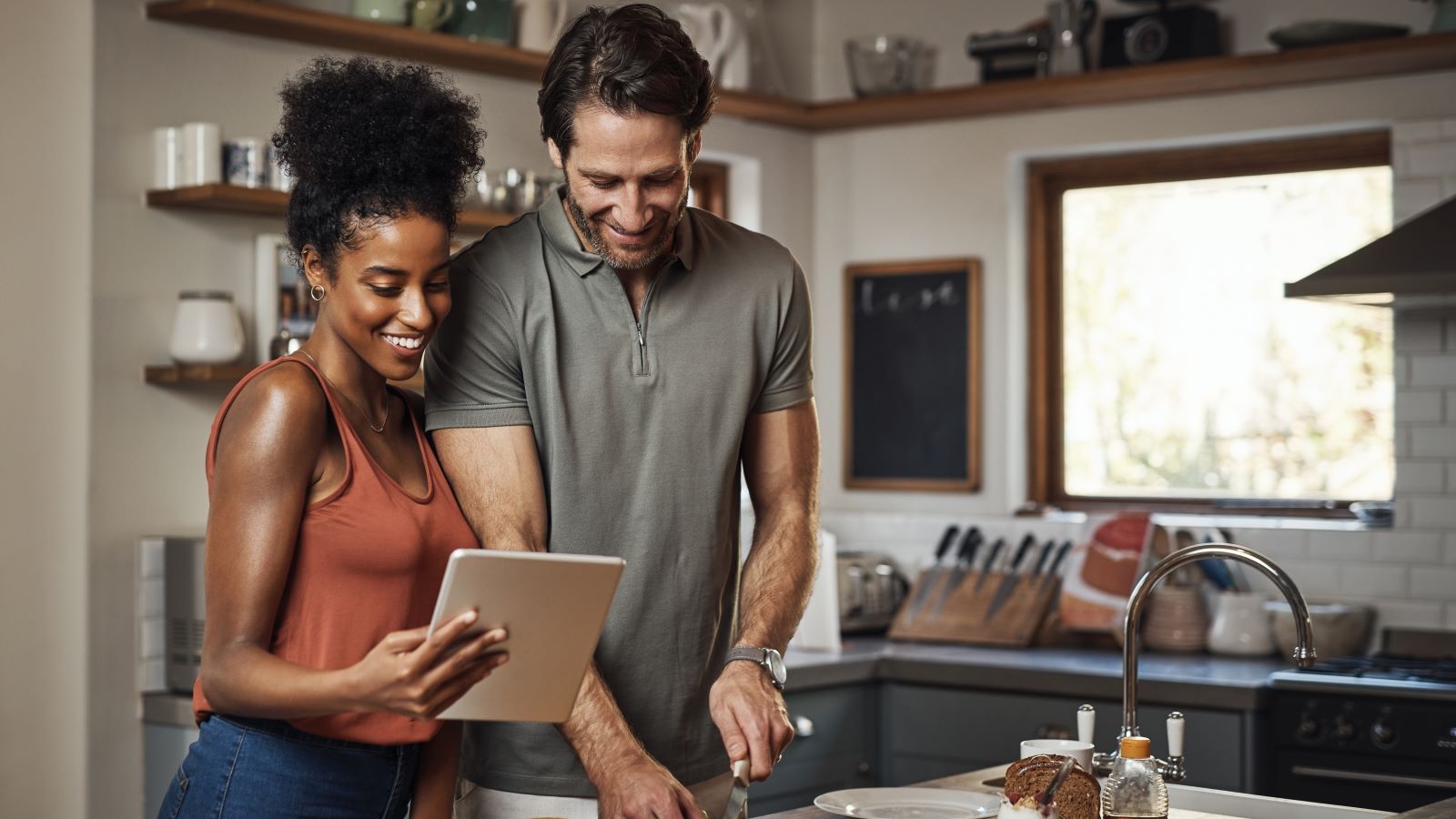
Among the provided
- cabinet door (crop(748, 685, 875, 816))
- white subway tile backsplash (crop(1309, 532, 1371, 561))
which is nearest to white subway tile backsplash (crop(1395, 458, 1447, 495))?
white subway tile backsplash (crop(1309, 532, 1371, 561))

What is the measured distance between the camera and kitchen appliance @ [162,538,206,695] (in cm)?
362

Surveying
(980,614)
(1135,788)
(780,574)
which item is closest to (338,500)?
(780,574)

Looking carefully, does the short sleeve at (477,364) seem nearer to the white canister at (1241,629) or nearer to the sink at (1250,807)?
the sink at (1250,807)

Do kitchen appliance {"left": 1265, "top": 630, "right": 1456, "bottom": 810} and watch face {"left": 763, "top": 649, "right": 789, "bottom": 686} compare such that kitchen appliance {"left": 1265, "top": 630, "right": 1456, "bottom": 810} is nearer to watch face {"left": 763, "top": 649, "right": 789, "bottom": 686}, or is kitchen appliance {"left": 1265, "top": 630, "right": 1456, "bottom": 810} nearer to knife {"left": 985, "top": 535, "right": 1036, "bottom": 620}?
knife {"left": 985, "top": 535, "right": 1036, "bottom": 620}

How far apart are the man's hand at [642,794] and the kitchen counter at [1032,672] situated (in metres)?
1.93

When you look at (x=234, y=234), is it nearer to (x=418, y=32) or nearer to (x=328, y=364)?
(x=418, y=32)

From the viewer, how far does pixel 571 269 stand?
2203 millimetres

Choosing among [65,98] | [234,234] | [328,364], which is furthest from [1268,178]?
[328,364]

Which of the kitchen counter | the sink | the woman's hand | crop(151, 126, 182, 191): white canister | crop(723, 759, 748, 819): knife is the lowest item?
the kitchen counter

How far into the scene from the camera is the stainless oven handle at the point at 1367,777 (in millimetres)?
3672

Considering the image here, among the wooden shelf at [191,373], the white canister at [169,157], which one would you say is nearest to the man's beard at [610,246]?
the wooden shelf at [191,373]

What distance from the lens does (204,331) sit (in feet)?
12.2

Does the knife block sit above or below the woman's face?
below

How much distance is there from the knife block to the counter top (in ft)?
0.18
